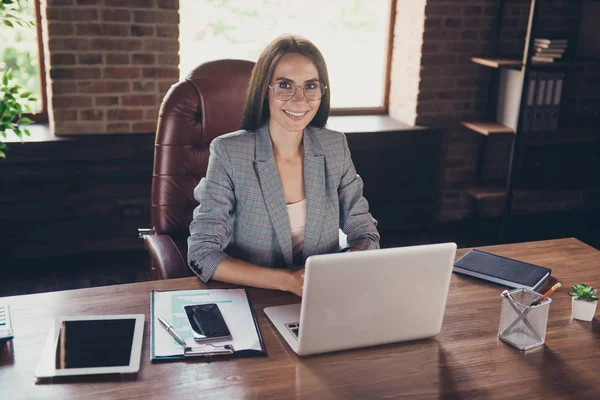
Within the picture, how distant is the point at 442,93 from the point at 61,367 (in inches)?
124

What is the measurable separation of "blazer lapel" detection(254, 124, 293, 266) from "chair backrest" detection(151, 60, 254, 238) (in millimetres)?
383

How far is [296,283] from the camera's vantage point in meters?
1.67

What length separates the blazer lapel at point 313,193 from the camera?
6.45 feet

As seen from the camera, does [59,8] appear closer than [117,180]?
Yes

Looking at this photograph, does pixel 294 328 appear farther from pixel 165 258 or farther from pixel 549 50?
pixel 549 50

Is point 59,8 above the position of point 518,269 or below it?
above

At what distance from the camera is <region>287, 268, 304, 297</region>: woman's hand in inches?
65.4

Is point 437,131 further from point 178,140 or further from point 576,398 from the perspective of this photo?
point 576,398

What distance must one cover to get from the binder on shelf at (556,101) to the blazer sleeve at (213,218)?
263cm

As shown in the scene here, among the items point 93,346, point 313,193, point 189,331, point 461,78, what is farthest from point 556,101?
point 93,346

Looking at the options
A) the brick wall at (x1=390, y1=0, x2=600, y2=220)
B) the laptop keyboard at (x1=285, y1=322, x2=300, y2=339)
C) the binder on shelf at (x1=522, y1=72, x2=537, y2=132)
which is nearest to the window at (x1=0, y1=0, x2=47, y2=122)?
the brick wall at (x1=390, y1=0, x2=600, y2=220)

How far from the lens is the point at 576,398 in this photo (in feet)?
4.29

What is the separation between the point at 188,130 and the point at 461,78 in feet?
7.48

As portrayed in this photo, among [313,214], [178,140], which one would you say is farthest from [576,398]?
[178,140]
